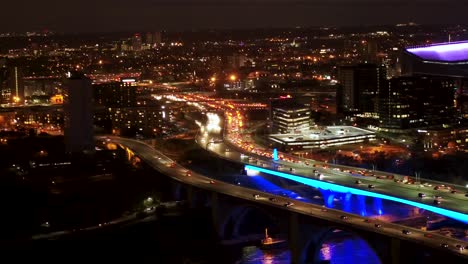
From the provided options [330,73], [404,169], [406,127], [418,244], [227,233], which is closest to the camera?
[418,244]

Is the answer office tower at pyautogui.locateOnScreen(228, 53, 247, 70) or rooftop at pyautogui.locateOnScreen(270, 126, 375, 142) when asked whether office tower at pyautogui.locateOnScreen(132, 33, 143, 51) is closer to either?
office tower at pyautogui.locateOnScreen(228, 53, 247, 70)

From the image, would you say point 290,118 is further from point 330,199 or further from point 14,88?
point 14,88

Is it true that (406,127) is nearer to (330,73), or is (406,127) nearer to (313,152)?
(313,152)

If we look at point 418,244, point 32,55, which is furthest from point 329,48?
point 418,244

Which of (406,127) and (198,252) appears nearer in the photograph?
(198,252)

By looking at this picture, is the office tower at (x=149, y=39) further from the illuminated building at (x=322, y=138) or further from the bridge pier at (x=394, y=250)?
the bridge pier at (x=394, y=250)

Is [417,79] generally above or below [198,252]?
above

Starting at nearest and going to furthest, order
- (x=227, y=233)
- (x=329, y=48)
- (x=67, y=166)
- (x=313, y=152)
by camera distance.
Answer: (x=227, y=233) → (x=67, y=166) → (x=313, y=152) → (x=329, y=48)

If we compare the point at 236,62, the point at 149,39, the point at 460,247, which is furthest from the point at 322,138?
the point at 149,39
